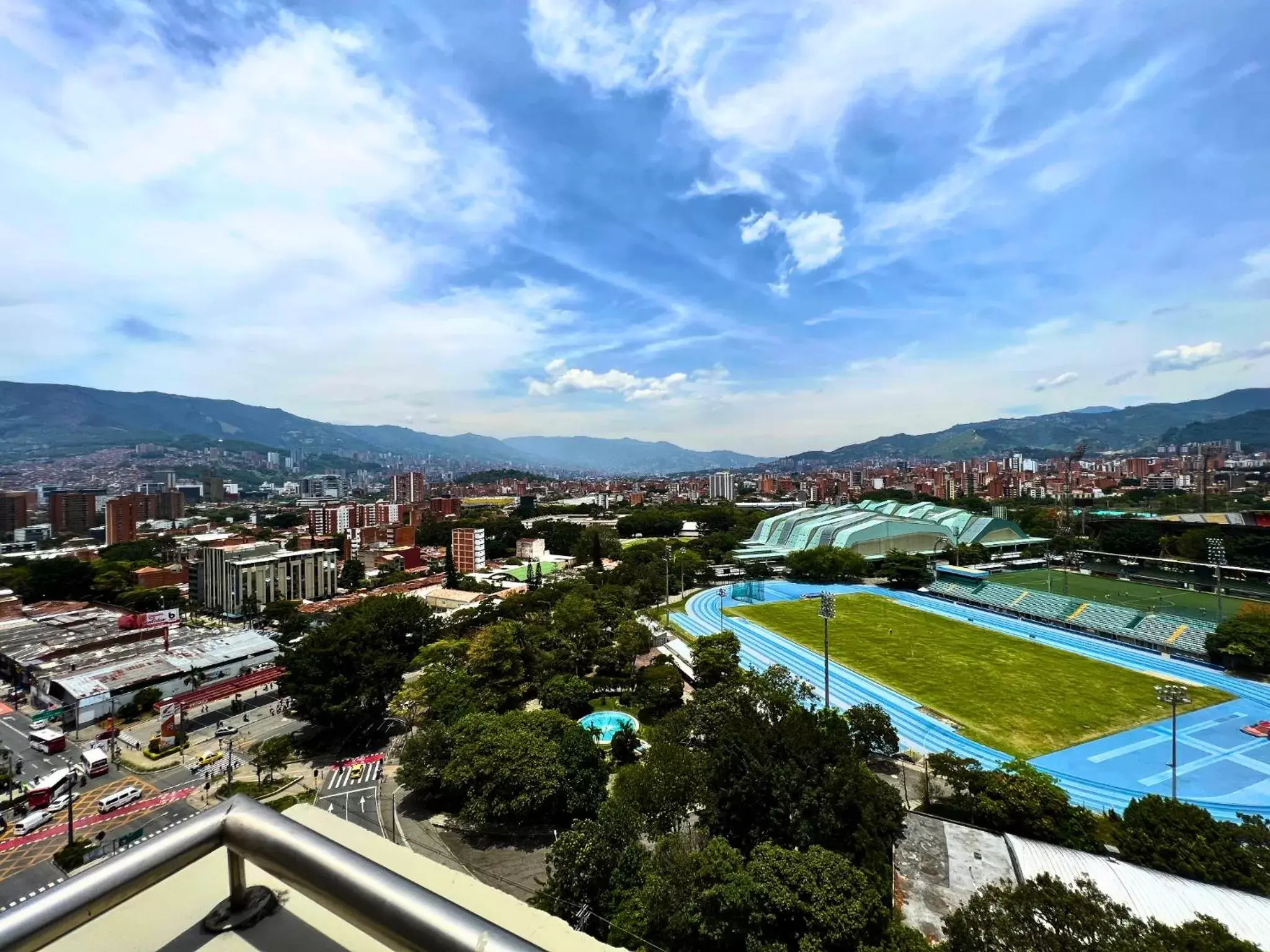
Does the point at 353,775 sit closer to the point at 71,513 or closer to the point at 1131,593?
the point at 1131,593

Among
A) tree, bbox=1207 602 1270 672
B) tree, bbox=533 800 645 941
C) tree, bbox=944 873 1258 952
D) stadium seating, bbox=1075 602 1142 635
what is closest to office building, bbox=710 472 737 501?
stadium seating, bbox=1075 602 1142 635

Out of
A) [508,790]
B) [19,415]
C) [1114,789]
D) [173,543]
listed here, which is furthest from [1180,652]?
[19,415]

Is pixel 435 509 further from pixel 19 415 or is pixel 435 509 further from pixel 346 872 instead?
pixel 19 415

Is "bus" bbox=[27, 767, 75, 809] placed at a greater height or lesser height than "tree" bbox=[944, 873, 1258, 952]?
lesser

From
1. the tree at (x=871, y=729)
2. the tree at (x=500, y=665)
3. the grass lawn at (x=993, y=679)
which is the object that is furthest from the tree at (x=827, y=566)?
the tree at (x=871, y=729)

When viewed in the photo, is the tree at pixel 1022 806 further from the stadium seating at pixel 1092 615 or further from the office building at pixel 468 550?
the office building at pixel 468 550

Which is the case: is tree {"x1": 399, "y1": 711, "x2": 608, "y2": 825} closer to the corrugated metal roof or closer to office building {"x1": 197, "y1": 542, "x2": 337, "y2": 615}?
the corrugated metal roof
